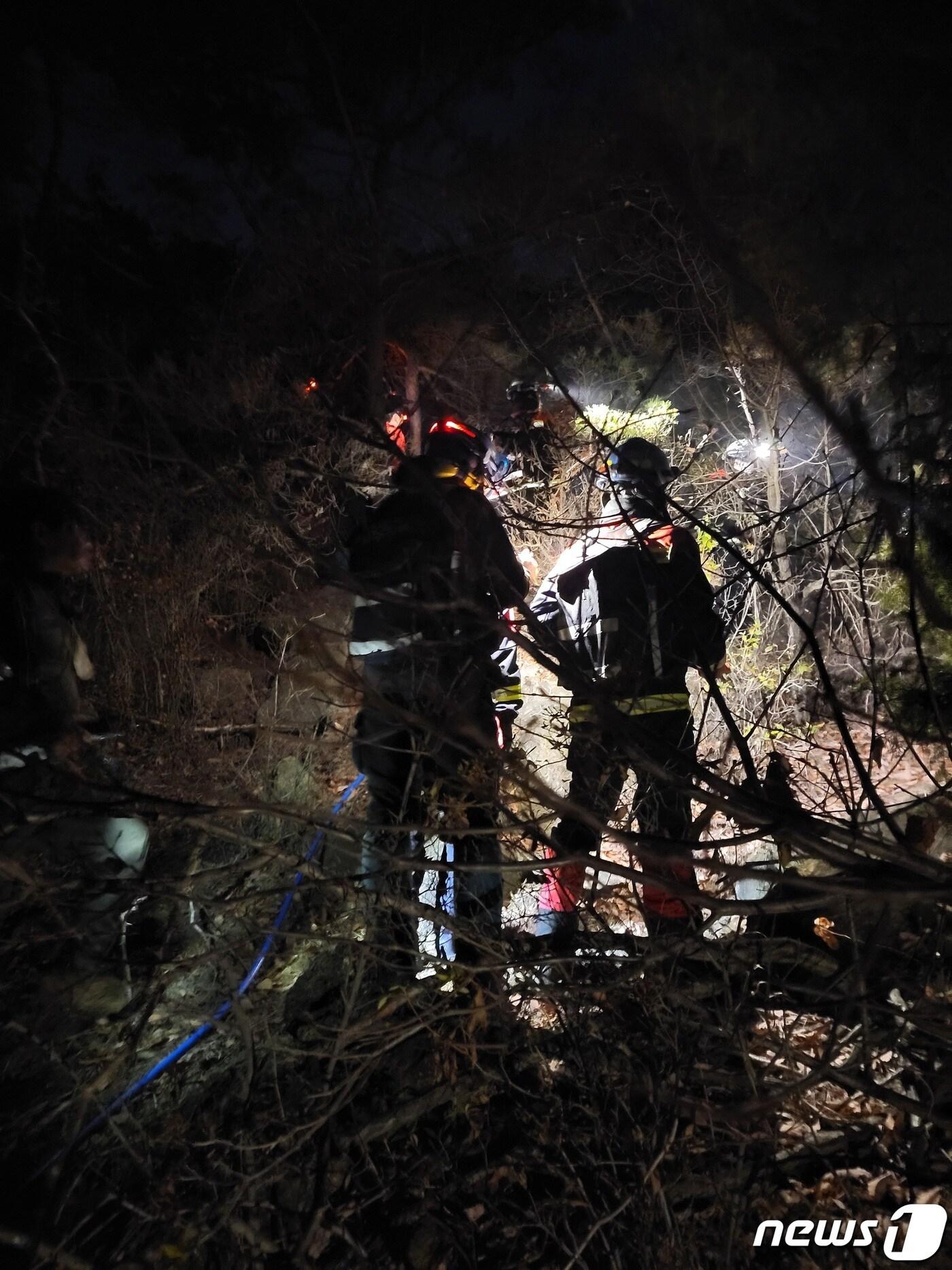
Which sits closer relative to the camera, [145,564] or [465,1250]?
[465,1250]

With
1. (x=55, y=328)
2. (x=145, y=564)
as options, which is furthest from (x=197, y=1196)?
(x=55, y=328)

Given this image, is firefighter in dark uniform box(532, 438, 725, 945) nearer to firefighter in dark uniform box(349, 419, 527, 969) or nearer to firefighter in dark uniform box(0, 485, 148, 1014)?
firefighter in dark uniform box(349, 419, 527, 969)

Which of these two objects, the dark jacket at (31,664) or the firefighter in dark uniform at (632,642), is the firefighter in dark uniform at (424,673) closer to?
the firefighter in dark uniform at (632,642)

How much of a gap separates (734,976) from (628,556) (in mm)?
1839

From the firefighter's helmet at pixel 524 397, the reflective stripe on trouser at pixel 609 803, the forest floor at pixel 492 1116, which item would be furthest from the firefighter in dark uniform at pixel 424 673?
the firefighter's helmet at pixel 524 397

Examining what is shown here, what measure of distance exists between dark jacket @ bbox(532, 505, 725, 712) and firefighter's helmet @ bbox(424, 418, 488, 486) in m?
0.58

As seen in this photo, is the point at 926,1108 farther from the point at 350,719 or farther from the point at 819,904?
the point at 350,719

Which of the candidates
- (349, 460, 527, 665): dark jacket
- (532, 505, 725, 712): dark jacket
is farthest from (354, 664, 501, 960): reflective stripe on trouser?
(532, 505, 725, 712): dark jacket

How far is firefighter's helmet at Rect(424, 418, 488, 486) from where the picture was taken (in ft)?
10.3

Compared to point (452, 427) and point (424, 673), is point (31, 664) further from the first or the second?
point (452, 427)

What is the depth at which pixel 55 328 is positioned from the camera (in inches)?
330

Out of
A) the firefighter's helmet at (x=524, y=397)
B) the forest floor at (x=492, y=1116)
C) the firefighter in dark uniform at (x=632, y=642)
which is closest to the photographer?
the forest floor at (x=492, y=1116)

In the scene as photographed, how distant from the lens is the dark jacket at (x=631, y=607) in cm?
332

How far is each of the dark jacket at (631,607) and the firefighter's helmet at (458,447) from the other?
1.89 feet
